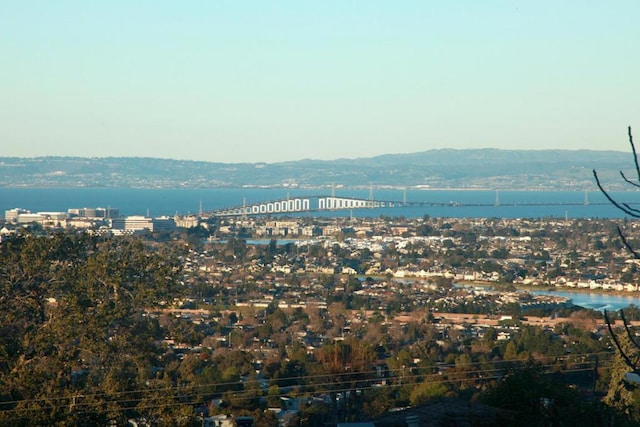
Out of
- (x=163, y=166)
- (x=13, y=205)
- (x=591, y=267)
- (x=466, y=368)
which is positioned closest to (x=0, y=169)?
(x=163, y=166)

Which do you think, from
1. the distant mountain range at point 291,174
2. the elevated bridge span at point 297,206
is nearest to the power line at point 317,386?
the elevated bridge span at point 297,206

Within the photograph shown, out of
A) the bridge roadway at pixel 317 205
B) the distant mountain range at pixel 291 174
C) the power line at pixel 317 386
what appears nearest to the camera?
the power line at pixel 317 386

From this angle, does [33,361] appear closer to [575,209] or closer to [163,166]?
[575,209]

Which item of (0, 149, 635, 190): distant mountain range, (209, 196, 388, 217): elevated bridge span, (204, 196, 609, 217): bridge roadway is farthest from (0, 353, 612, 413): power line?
(0, 149, 635, 190): distant mountain range

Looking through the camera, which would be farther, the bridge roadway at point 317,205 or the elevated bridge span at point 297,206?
the bridge roadway at point 317,205

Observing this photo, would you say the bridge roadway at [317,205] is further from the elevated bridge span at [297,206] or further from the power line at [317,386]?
the power line at [317,386]

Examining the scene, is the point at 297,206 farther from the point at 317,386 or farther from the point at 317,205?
the point at 317,386

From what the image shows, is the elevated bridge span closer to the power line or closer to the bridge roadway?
the bridge roadway

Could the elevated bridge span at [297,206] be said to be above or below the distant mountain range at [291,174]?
below
